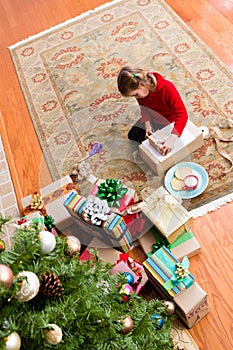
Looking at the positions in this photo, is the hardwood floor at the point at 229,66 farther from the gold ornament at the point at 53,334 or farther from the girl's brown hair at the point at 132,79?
the gold ornament at the point at 53,334

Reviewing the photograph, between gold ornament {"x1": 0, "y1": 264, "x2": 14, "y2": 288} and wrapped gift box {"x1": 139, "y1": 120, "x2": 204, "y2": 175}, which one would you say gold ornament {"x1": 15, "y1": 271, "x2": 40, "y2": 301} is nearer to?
gold ornament {"x1": 0, "y1": 264, "x2": 14, "y2": 288}

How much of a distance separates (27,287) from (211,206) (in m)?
1.15

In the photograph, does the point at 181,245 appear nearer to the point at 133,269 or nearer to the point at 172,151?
the point at 133,269

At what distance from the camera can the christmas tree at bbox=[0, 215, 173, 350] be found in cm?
82

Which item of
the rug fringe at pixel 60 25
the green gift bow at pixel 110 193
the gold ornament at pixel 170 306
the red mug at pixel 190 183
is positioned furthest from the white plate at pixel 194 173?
the rug fringe at pixel 60 25

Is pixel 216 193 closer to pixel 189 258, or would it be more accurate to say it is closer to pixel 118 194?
pixel 189 258

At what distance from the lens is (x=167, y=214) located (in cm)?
164

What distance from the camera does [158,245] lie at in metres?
1.67

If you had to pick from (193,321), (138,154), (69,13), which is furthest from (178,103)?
(69,13)

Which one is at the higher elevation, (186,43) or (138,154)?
(186,43)

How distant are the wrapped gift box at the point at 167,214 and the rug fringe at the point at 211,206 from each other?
171mm

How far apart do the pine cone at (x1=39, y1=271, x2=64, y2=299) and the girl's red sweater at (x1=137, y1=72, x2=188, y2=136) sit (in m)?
1.10

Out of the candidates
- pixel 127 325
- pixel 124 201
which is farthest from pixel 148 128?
pixel 127 325

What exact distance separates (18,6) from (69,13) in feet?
1.47
